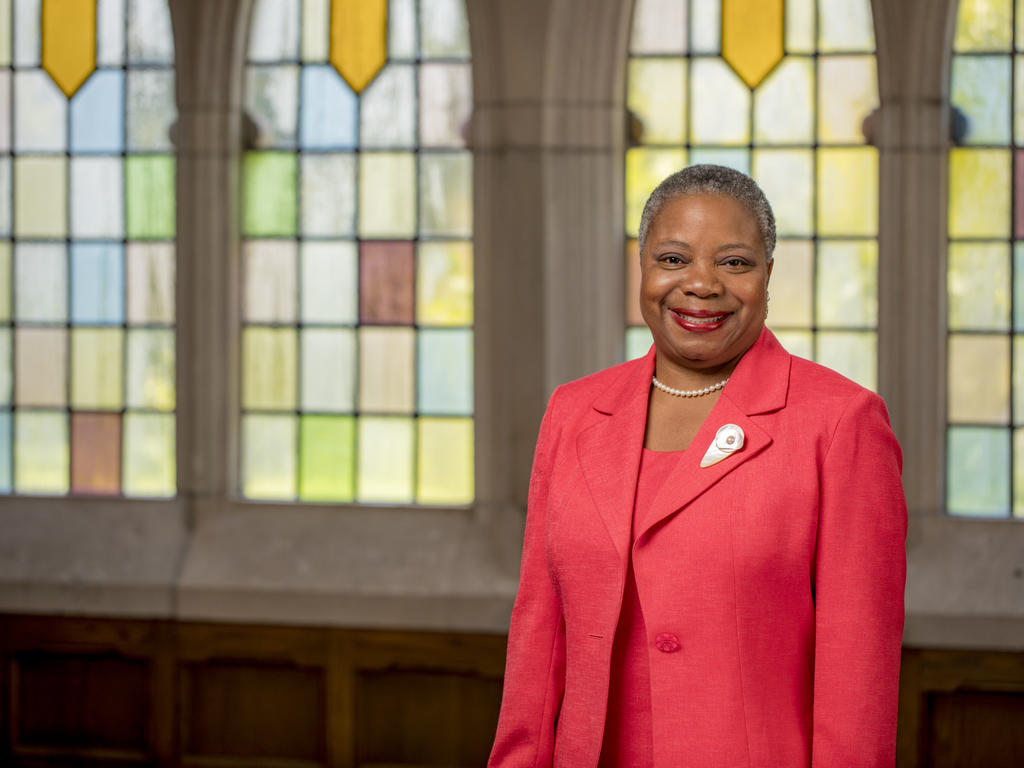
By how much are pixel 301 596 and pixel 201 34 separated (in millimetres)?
2049

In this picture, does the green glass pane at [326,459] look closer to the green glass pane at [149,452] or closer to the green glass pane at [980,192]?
the green glass pane at [149,452]

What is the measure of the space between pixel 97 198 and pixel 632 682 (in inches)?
132

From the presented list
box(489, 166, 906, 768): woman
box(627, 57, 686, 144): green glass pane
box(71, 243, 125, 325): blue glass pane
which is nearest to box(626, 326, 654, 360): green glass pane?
box(627, 57, 686, 144): green glass pane

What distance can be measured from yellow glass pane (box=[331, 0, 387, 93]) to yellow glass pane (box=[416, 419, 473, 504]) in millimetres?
1291

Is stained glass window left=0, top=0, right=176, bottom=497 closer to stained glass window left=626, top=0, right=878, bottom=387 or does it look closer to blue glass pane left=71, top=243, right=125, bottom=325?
blue glass pane left=71, top=243, right=125, bottom=325

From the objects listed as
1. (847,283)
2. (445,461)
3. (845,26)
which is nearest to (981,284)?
(847,283)

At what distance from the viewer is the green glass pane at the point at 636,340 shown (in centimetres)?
386

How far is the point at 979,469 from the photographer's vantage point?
3.75 metres

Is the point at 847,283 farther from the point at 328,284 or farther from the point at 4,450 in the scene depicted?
the point at 4,450

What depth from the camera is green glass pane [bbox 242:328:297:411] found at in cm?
402

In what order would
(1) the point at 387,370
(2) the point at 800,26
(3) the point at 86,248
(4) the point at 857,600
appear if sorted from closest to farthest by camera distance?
(4) the point at 857,600 → (2) the point at 800,26 → (1) the point at 387,370 → (3) the point at 86,248

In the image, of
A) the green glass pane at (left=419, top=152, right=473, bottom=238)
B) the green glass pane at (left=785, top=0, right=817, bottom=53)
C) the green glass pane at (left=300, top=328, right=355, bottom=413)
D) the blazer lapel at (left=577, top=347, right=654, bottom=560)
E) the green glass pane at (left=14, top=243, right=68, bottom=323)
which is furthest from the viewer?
the green glass pane at (left=14, top=243, right=68, bottom=323)

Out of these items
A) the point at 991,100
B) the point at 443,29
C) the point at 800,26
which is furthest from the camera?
the point at 443,29

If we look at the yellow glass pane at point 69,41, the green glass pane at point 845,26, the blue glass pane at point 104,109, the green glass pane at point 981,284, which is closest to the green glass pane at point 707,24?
the green glass pane at point 845,26
